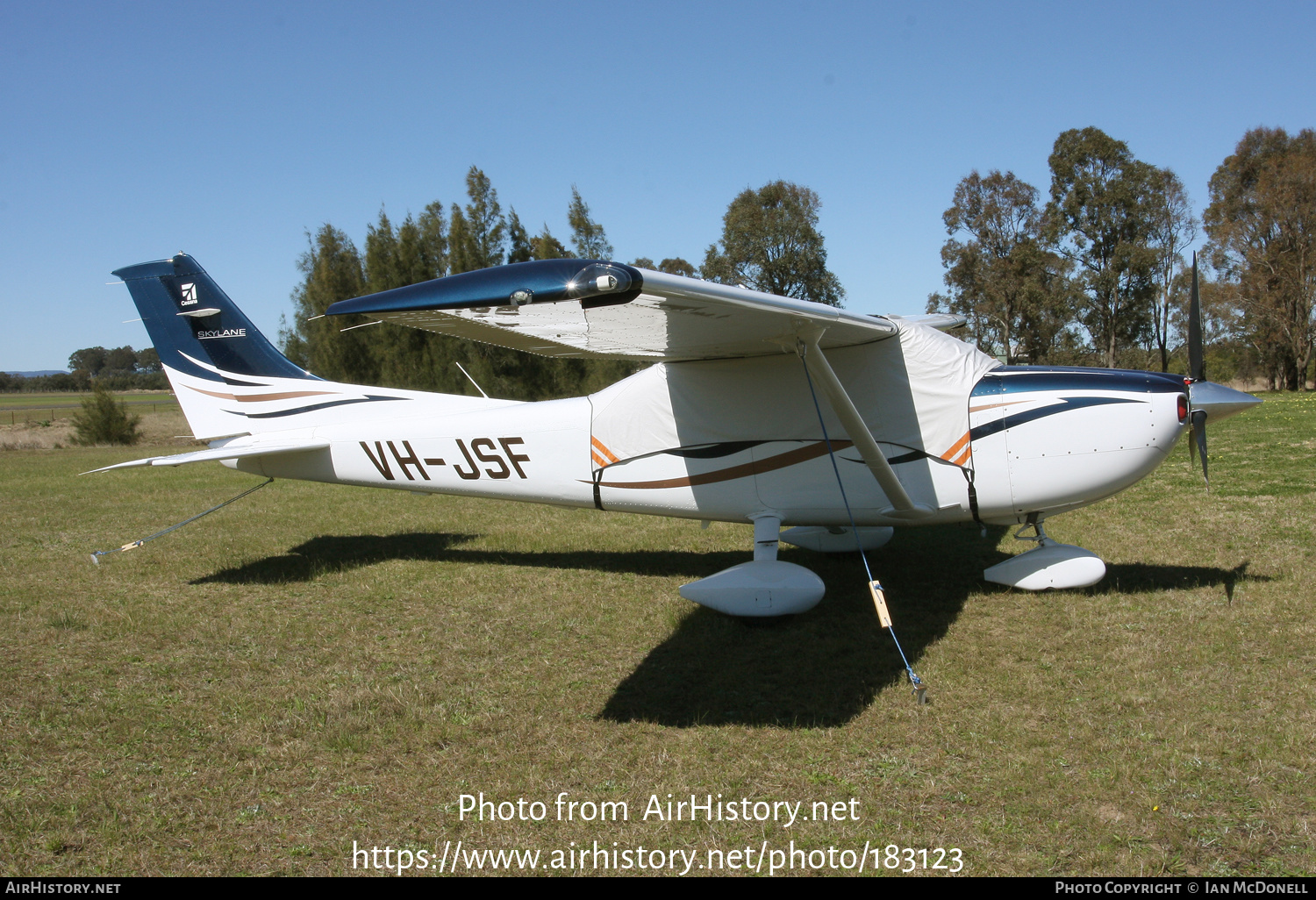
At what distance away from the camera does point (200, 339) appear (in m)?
8.35

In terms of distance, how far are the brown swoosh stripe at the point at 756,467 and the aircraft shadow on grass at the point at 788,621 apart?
1084mm

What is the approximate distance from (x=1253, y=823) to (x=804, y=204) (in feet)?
131

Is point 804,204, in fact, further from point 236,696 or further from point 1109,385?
point 236,696

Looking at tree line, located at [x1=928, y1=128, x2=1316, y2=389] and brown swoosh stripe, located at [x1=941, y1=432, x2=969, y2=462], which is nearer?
brown swoosh stripe, located at [x1=941, y1=432, x2=969, y2=462]

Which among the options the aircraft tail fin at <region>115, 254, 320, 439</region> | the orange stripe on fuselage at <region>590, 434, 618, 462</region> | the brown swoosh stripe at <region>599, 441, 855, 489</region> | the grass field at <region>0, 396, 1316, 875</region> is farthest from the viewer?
the aircraft tail fin at <region>115, 254, 320, 439</region>

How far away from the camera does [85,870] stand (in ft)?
10.3

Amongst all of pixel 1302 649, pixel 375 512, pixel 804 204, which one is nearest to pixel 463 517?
pixel 375 512

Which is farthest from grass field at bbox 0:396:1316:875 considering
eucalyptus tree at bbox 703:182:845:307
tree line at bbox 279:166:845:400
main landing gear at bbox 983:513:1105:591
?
eucalyptus tree at bbox 703:182:845:307

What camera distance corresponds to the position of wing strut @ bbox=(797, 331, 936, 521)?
5.09 meters

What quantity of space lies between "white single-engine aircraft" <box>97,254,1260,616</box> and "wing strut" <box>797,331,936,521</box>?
0.02m

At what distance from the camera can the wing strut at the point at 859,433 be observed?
5.09 meters

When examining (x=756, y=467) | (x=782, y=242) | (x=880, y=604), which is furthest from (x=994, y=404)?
(x=782, y=242)

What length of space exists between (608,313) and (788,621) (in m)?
3.08

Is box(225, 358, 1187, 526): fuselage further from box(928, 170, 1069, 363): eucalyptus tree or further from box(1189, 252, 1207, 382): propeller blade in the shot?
box(928, 170, 1069, 363): eucalyptus tree
